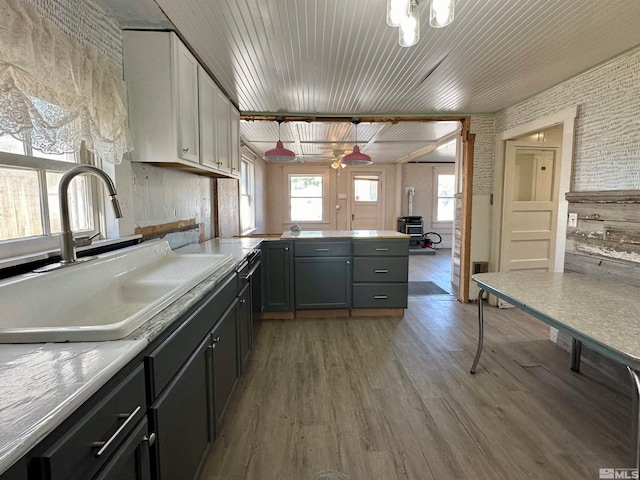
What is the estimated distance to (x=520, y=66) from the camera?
7.80 ft

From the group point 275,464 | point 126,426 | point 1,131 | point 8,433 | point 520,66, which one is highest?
point 520,66

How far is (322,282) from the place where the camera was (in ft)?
10.7

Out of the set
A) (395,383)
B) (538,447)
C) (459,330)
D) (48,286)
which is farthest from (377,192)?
(48,286)

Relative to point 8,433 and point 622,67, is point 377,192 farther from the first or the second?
point 8,433

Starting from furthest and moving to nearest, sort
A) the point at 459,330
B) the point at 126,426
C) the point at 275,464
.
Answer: the point at 459,330, the point at 275,464, the point at 126,426

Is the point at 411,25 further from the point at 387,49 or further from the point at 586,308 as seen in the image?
the point at 586,308

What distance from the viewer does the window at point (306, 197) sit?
25.3 feet

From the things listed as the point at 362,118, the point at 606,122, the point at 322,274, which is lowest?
the point at 322,274

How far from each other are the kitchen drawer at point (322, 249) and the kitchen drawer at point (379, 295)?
1.24ft

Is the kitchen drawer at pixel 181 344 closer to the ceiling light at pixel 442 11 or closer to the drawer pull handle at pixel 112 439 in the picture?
the drawer pull handle at pixel 112 439

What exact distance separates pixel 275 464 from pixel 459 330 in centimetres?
216

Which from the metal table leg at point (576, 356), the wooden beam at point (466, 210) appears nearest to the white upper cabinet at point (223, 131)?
the wooden beam at point (466, 210)

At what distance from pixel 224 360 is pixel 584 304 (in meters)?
1.83

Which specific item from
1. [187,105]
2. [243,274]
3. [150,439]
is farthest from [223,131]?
[150,439]
